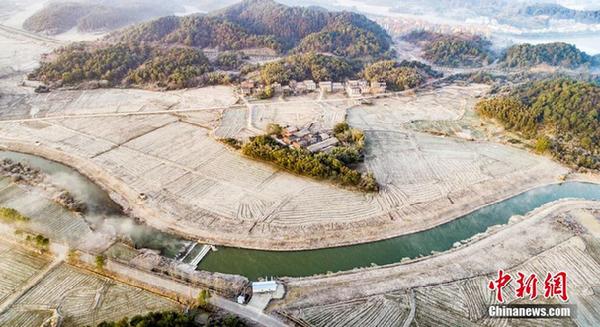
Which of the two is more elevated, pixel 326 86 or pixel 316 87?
pixel 326 86

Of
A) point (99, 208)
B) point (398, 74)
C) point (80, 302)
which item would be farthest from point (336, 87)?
point (80, 302)

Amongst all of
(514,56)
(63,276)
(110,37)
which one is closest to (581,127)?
(514,56)

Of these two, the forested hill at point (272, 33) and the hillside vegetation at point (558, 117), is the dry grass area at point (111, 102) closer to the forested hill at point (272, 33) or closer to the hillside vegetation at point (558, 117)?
the forested hill at point (272, 33)

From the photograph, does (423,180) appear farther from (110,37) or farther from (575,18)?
(575,18)

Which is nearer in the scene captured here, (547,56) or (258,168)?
(258,168)


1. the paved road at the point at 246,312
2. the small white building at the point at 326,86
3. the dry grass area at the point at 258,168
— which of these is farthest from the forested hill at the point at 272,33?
the paved road at the point at 246,312

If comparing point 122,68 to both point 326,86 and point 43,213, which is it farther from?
point 43,213

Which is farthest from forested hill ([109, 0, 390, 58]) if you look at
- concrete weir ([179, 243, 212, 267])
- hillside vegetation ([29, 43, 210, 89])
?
concrete weir ([179, 243, 212, 267])
